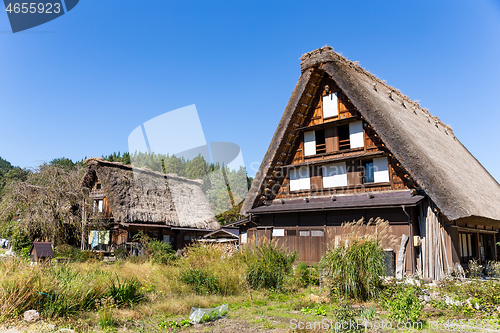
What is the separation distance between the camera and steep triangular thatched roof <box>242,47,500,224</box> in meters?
11.5

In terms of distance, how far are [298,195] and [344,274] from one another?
25.1ft

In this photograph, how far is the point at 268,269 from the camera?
10305 millimetres

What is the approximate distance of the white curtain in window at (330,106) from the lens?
50.8 ft

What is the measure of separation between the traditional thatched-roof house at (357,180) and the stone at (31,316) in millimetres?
10257

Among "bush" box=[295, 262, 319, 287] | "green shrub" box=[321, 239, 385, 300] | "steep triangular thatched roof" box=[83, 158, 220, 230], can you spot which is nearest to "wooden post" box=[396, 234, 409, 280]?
"bush" box=[295, 262, 319, 287]

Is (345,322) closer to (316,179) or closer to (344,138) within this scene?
(316,179)

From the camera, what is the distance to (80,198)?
890 inches

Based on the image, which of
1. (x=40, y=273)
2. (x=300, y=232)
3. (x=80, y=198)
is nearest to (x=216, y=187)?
(x=80, y=198)

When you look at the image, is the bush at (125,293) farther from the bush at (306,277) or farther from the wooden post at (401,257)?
the wooden post at (401,257)

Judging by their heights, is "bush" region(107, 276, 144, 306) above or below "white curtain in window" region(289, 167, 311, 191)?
below

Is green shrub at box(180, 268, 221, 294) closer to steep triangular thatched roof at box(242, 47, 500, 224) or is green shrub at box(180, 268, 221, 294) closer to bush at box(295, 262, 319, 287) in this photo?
bush at box(295, 262, 319, 287)

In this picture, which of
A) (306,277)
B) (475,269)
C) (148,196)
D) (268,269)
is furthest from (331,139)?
(148,196)

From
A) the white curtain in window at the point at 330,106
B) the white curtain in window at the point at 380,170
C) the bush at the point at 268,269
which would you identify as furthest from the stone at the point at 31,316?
the white curtain in window at the point at 330,106

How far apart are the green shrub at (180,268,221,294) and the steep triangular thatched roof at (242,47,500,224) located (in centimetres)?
680
